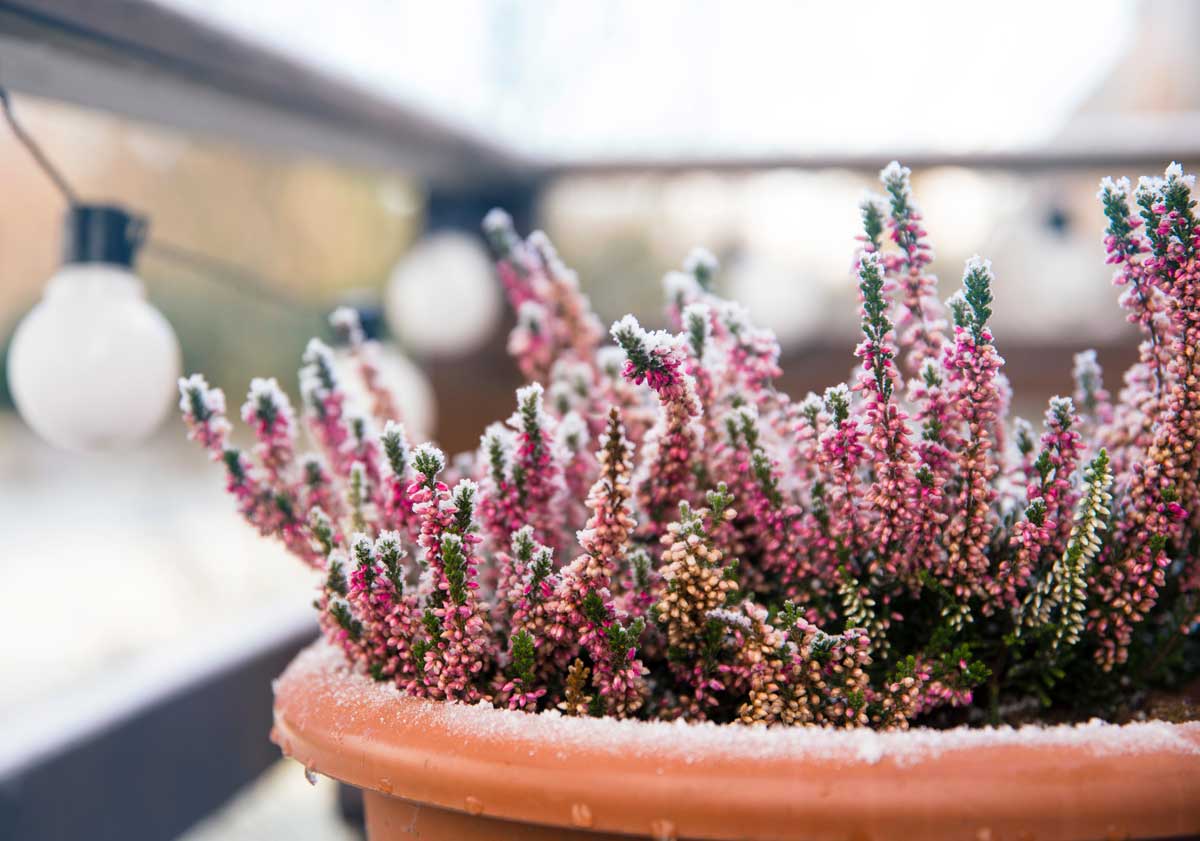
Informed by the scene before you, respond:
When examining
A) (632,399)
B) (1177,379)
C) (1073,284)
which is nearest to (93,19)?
(632,399)

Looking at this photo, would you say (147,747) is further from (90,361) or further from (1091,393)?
(1091,393)

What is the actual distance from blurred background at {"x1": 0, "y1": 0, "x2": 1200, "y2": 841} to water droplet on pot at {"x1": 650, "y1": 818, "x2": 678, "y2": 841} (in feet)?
3.63

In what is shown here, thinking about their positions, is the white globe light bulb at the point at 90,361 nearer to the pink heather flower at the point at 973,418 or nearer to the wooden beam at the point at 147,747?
the wooden beam at the point at 147,747

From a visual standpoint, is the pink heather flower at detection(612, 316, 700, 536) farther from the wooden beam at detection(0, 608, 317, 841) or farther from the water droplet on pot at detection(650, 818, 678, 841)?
the wooden beam at detection(0, 608, 317, 841)

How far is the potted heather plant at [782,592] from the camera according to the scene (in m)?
0.39

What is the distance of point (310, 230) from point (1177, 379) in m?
3.53

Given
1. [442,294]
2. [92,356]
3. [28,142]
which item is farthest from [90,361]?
[442,294]

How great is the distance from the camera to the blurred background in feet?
6.75

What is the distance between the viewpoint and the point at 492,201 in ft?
9.29

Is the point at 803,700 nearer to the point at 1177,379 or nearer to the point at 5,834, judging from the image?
the point at 1177,379

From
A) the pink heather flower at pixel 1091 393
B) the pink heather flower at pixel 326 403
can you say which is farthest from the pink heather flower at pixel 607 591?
the pink heather flower at pixel 1091 393

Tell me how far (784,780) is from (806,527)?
18cm

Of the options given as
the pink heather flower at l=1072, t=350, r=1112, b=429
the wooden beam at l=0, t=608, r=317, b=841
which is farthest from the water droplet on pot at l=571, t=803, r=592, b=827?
the wooden beam at l=0, t=608, r=317, b=841

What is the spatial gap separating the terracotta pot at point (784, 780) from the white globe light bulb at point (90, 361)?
58 cm
